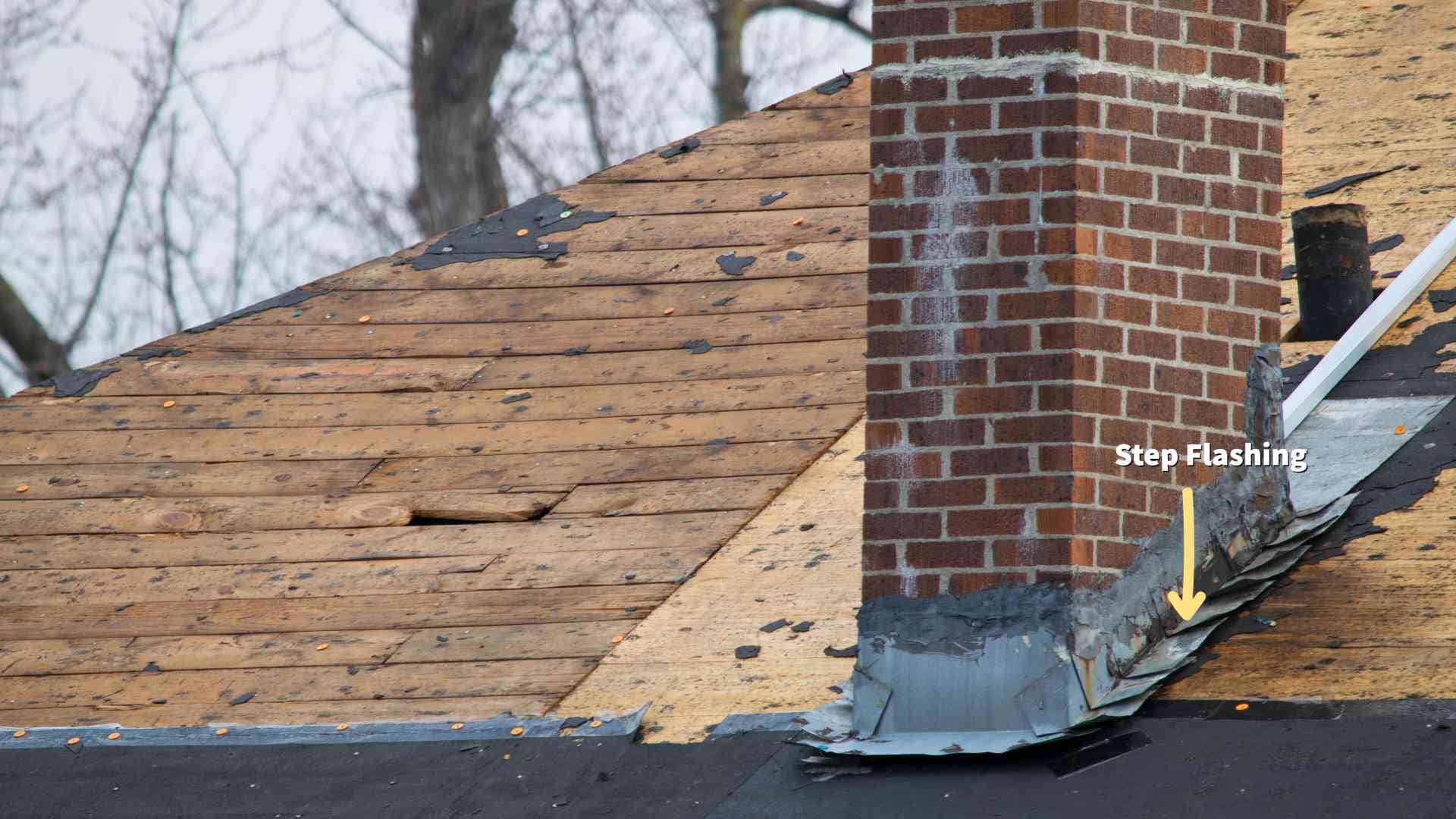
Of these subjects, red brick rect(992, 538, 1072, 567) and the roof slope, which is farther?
the roof slope

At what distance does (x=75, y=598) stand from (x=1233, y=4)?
14.1ft

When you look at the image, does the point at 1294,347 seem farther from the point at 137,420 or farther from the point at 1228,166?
the point at 137,420

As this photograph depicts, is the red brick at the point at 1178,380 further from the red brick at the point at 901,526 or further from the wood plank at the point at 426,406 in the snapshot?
the wood plank at the point at 426,406

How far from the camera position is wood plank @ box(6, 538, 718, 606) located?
6273mm

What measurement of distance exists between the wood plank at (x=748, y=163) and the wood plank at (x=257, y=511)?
8.24ft

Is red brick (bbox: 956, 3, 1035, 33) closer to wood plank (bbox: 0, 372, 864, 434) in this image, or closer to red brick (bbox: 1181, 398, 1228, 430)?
red brick (bbox: 1181, 398, 1228, 430)

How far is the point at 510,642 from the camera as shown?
593cm

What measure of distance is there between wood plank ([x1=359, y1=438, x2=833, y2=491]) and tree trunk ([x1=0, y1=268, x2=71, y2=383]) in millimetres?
11492

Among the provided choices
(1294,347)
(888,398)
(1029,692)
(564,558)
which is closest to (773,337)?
(564,558)

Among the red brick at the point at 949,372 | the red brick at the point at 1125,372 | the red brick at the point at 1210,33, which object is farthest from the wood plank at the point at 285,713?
the red brick at the point at 1210,33

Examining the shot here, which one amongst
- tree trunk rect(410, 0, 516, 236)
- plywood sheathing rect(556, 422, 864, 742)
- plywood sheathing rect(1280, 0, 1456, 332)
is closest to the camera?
plywood sheathing rect(556, 422, 864, 742)

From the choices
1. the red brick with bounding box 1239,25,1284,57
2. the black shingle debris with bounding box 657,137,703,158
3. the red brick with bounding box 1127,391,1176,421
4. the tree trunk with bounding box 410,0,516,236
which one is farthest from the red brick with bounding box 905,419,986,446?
the tree trunk with bounding box 410,0,516,236

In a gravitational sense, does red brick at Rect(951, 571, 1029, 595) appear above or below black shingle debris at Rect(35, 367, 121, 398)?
below

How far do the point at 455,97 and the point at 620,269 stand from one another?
9377 mm
